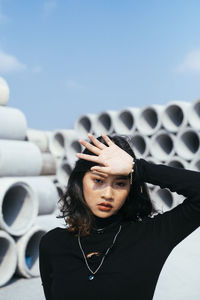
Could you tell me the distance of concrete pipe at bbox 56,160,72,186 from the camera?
27.1 feet

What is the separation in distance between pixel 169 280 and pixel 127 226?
2.59 m

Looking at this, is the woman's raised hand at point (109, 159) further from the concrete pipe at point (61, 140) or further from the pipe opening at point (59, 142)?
the pipe opening at point (59, 142)

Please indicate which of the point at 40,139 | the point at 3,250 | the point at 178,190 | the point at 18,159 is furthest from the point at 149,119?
the point at 178,190

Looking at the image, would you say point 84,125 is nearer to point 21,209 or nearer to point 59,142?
point 59,142

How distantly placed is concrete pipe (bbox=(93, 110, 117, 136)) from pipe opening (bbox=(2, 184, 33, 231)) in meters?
4.12

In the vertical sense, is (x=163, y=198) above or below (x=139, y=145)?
below

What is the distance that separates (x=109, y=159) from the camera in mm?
1136

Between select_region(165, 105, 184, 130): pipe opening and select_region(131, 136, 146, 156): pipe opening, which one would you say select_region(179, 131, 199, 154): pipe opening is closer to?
select_region(165, 105, 184, 130): pipe opening

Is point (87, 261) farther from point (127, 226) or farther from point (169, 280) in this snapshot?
point (169, 280)

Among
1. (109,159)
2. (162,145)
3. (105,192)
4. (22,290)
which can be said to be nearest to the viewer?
(109,159)

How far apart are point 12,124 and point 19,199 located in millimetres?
878

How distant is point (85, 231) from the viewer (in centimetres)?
130

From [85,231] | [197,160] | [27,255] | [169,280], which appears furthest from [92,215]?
[197,160]

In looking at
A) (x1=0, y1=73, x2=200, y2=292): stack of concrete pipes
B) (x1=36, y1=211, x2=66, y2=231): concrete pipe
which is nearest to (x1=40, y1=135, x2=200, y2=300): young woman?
(x1=0, y1=73, x2=200, y2=292): stack of concrete pipes
